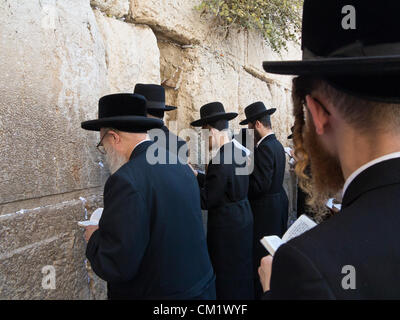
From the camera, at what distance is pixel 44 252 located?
183cm

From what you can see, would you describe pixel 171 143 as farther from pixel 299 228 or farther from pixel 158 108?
pixel 299 228

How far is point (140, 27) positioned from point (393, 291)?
113 inches

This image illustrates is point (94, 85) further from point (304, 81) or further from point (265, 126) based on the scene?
point (265, 126)

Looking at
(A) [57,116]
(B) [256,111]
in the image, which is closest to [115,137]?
(A) [57,116]

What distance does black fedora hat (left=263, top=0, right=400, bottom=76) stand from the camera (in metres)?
0.63

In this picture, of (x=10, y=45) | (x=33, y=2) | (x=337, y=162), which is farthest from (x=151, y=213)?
(x=33, y=2)

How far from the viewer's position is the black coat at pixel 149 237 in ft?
4.95

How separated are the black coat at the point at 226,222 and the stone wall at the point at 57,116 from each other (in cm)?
97

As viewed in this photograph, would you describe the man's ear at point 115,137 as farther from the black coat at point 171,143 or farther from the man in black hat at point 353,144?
the man in black hat at point 353,144

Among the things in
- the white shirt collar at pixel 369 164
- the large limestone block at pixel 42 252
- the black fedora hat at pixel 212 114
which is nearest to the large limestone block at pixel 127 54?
the black fedora hat at pixel 212 114

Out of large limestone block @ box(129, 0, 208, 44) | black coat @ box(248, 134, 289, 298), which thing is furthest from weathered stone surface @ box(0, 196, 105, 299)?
black coat @ box(248, 134, 289, 298)

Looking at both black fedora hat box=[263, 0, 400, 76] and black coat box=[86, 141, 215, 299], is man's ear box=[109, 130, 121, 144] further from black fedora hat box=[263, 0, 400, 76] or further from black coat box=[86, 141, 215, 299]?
black fedora hat box=[263, 0, 400, 76]

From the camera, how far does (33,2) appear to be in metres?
A: 1.81

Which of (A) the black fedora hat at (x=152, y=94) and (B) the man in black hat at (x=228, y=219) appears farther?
(B) the man in black hat at (x=228, y=219)
